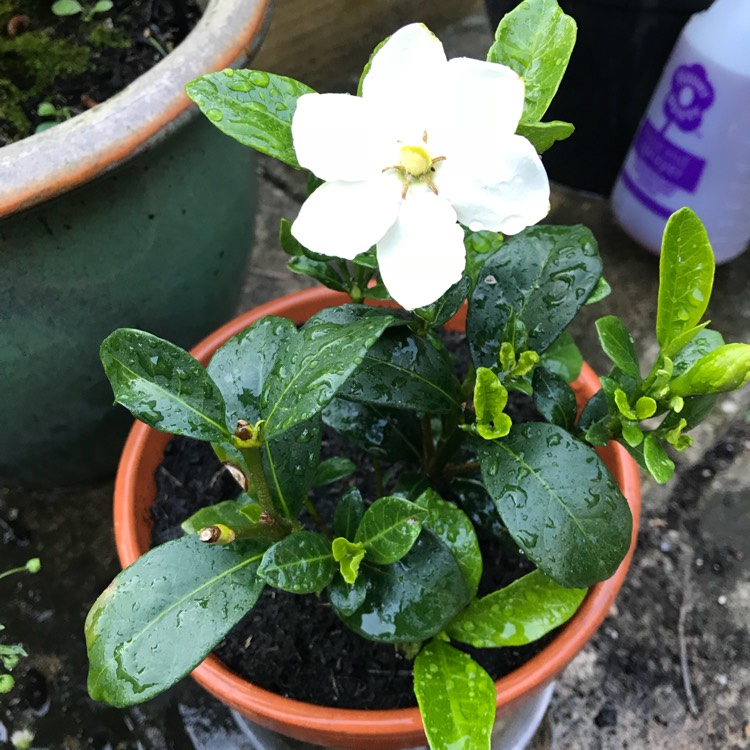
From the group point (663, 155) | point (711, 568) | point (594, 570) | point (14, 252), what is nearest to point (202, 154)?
point (14, 252)

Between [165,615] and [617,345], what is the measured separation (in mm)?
418

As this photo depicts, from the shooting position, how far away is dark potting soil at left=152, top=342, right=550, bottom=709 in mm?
874

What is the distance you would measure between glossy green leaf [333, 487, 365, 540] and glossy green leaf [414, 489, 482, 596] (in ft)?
0.21

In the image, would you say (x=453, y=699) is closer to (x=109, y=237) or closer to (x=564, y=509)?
(x=564, y=509)

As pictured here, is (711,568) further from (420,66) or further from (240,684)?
(420,66)

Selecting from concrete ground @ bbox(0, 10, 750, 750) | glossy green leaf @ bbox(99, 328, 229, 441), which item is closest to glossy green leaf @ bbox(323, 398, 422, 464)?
glossy green leaf @ bbox(99, 328, 229, 441)

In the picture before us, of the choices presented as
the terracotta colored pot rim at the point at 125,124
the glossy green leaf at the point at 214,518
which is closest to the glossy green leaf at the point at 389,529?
the glossy green leaf at the point at 214,518

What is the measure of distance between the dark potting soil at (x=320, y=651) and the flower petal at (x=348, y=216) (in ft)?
1.50

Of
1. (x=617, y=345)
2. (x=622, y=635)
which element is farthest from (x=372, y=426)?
(x=622, y=635)

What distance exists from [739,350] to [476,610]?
→ 0.38 metres

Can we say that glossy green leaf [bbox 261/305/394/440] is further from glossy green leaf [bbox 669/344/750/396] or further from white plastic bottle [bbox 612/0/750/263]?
white plastic bottle [bbox 612/0/750/263]

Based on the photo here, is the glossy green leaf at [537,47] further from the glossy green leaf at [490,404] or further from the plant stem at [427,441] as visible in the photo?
the plant stem at [427,441]

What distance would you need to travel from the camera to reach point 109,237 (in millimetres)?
904

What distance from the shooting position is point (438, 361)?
0.67m
